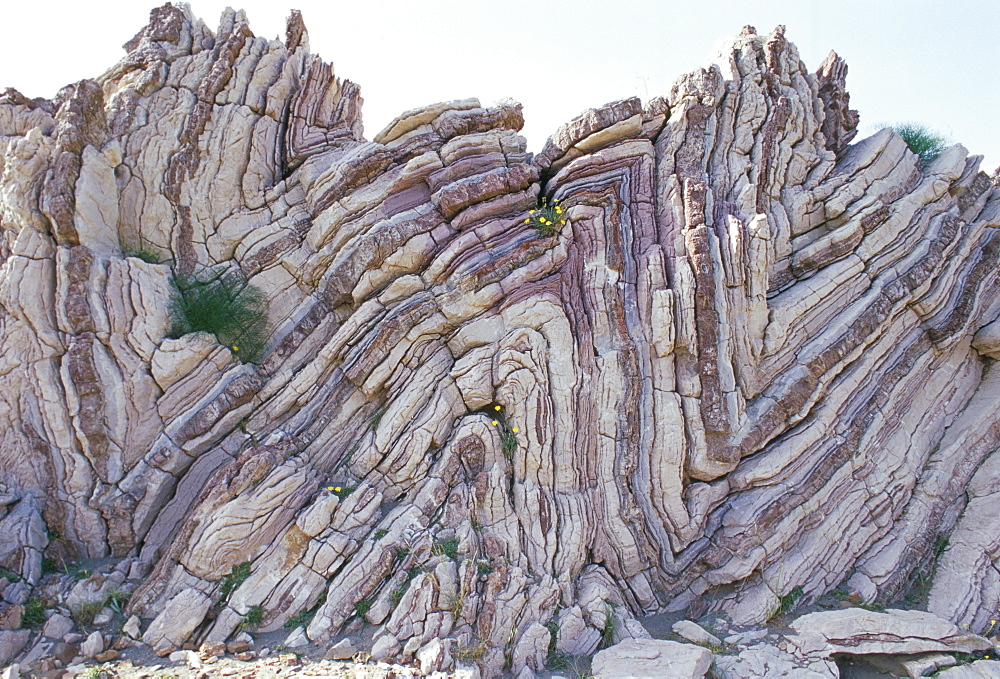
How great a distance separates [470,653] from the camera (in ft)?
22.7

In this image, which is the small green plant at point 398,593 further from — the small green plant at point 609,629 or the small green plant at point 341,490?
the small green plant at point 609,629

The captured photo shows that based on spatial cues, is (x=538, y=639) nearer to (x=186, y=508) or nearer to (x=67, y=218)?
(x=186, y=508)

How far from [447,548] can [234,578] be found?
2574 mm

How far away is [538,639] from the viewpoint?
7.26 metres

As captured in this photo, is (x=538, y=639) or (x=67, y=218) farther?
(x=67, y=218)

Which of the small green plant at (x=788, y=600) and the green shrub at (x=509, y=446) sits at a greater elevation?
the green shrub at (x=509, y=446)

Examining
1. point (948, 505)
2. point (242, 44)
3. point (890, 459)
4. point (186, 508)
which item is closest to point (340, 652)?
point (186, 508)

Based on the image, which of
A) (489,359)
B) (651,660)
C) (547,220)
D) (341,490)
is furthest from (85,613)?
(547,220)

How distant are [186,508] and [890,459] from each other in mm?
9987

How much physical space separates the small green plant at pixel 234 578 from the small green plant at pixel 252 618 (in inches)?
13.6

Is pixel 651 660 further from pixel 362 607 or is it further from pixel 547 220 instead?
pixel 547 220

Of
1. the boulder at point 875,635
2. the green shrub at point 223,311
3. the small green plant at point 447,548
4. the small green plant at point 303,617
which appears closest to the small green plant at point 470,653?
the small green plant at point 447,548

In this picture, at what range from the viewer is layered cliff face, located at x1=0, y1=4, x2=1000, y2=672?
26.1 feet

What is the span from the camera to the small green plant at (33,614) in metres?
7.07
